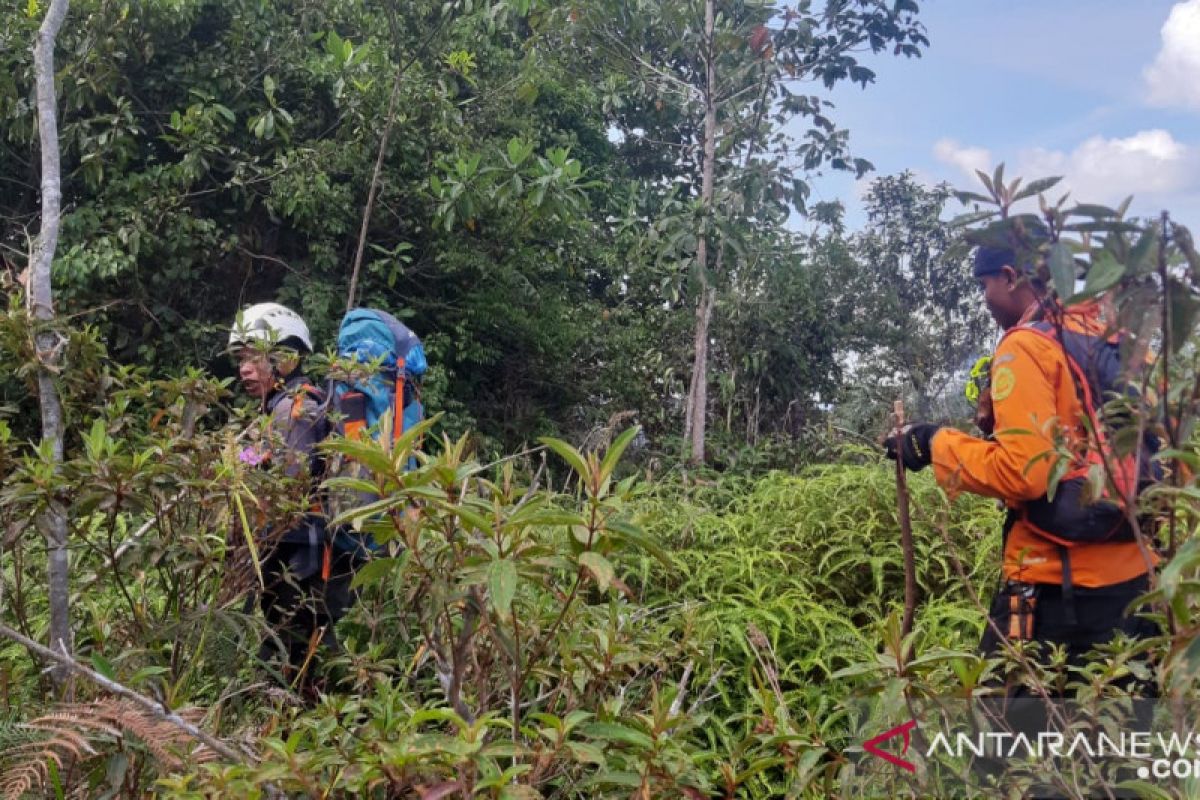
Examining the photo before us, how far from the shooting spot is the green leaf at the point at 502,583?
1.16m

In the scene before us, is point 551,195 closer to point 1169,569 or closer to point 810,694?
point 810,694

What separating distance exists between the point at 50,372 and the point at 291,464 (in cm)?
52

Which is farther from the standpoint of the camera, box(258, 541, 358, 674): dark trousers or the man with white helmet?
box(258, 541, 358, 674): dark trousers

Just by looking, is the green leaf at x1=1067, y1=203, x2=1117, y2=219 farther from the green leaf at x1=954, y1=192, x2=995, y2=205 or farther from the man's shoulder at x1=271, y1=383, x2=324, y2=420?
the man's shoulder at x1=271, y1=383, x2=324, y2=420

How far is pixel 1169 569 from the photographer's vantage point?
0.86m

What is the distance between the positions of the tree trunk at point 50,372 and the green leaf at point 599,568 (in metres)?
0.96

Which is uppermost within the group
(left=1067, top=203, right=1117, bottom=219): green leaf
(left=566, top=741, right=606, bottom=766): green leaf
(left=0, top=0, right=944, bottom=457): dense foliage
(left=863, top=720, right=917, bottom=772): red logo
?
(left=0, top=0, right=944, bottom=457): dense foliage

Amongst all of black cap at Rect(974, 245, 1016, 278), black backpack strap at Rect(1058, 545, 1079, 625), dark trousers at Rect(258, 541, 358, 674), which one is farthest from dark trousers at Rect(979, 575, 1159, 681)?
dark trousers at Rect(258, 541, 358, 674)

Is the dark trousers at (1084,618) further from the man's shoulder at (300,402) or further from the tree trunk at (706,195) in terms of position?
the tree trunk at (706,195)

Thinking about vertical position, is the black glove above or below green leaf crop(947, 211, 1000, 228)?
below

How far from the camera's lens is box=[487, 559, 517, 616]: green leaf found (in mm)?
1155

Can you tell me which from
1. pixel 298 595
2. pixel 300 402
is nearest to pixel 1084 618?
pixel 300 402

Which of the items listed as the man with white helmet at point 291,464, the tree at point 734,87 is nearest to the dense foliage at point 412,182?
the tree at point 734,87

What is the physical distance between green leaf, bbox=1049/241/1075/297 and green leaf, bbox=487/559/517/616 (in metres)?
0.72
